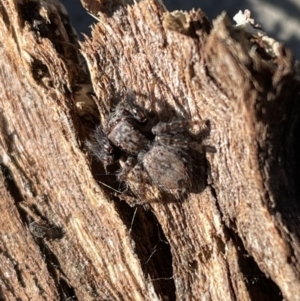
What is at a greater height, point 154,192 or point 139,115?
point 139,115

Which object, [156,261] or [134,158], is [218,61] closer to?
[134,158]

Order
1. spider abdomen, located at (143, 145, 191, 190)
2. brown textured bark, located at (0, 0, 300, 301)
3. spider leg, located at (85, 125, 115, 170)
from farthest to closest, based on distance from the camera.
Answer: spider leg, located at (85, 125, 115, 170) → spider abdomen, located at (143, 145, 191, 190) → brown textured bark, located at (0, 0, 300, 301)

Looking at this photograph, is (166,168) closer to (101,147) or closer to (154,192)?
(154,192)

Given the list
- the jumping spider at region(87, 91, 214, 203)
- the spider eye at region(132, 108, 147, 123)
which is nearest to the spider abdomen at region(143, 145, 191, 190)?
the jumping spider at region(87, 91, 214, 203)

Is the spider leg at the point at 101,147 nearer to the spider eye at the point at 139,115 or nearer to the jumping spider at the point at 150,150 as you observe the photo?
the jumping spider at the point at 150,150

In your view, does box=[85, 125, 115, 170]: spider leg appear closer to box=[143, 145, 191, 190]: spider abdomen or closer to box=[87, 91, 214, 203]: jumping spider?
box=[87, 91, 214, 203]: jumping spider

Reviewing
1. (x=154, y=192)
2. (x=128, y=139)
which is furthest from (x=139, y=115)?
(x=154, y=192)

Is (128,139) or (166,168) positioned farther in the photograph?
(128,139)

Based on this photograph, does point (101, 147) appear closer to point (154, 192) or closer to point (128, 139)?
point (128, 139)
